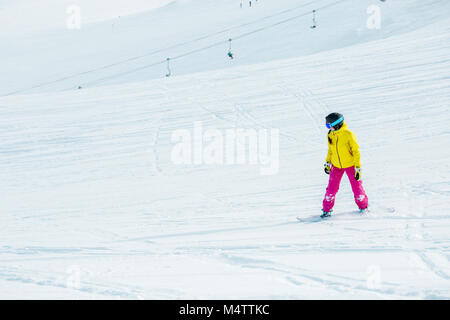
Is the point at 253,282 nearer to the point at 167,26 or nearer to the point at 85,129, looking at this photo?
the point at 85,129

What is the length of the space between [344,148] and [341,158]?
124 mm

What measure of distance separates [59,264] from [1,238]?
5.64 ft

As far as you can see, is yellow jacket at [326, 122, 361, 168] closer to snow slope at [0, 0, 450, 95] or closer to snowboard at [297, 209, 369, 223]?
snowboard at [297, 209, 369, 223]

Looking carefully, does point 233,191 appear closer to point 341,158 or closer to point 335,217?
point 335,217

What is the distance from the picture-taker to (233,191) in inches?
287

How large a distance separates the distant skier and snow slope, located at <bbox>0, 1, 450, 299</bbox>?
245mm

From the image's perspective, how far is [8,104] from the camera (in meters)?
15.0

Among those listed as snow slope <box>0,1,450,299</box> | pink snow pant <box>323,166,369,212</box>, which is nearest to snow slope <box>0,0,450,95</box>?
snow slope <box>0,1,450,299</box>

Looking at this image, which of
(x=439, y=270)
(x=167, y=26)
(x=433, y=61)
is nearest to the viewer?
(x=439, y=270)

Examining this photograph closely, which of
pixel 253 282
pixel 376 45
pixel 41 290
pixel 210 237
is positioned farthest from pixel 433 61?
pixel 41 290

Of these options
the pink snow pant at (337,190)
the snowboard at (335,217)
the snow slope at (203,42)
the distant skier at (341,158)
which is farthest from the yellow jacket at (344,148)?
the snow slope at (203,42)

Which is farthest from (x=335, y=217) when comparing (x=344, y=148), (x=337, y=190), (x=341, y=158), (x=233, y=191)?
(x=233, y=191)

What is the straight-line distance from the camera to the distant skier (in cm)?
525

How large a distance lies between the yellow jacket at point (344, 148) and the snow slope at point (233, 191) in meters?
0.65
